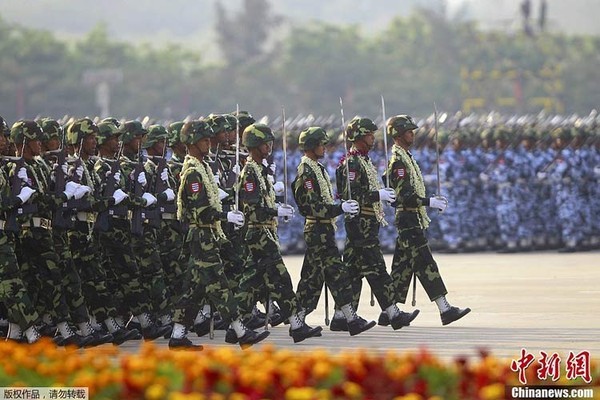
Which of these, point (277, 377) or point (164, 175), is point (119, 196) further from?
point (277, 377)

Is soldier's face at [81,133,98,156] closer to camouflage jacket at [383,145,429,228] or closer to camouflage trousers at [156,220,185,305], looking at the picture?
camouflage trousers at [156,220,185,305]

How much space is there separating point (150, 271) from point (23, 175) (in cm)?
167

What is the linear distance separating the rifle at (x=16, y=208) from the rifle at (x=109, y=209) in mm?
836

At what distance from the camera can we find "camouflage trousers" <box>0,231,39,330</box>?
41.8 ft

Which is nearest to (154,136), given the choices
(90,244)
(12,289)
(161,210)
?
(161,210)

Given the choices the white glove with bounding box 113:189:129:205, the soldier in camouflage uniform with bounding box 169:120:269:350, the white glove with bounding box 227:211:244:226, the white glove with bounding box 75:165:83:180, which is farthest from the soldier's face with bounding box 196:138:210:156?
the white glove with bounding box 75:165:83:180

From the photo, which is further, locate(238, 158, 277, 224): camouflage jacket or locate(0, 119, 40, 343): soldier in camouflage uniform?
locate(238, 158, 277, 224): camouflage jacket

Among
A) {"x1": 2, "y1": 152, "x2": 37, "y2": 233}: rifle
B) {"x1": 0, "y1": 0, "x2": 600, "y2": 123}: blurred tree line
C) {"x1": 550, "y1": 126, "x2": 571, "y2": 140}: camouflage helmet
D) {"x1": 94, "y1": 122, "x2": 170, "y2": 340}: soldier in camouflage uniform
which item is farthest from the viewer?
{"x1": 0, "y1": 0, "x2": 600, "y2": 123}: blurred tree line

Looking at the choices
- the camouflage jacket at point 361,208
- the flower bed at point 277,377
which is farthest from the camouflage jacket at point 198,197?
the flower bed at point 277,377

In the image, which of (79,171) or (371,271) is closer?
(79,171)

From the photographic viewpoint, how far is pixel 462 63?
309ft

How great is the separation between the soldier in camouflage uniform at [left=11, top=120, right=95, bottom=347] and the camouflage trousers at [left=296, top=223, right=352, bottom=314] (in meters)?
1.94

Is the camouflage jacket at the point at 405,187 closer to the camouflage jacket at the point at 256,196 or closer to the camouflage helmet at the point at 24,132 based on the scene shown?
the camouflage jacket at the point at 256,196

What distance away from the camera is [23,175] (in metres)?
12.9
